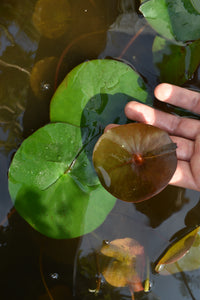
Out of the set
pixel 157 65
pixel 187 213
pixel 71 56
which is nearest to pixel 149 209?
pixel 187 213

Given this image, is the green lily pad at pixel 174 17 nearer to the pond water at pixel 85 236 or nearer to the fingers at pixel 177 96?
the pond water at pixel 85 236

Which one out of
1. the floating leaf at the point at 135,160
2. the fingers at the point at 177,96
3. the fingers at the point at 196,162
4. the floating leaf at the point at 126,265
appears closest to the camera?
the floating leaf at the point at 135,160

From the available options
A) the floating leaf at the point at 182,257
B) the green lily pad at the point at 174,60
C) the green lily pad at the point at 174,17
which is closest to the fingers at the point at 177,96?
the green lily pad at the point at 174,60

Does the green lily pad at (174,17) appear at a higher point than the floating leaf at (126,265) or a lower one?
higher

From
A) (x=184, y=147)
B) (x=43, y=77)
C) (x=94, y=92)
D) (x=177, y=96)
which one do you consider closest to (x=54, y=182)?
(x=94, y=92)

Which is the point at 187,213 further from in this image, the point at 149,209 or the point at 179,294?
the point at 179,294

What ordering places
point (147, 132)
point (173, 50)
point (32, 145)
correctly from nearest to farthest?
1. point (147, 132)
2. point (32, 145)
3. point (173, 50)
